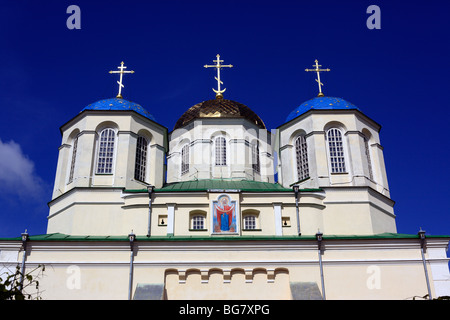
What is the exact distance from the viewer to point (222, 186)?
89.2 feet

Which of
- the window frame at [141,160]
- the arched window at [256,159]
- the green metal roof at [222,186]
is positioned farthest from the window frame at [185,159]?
the arched window at [256,159]

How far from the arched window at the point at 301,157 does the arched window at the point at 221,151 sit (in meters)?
4.94

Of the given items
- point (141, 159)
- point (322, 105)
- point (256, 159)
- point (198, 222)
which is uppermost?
point (322, 105)

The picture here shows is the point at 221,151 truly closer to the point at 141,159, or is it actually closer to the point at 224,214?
the point at 141,159

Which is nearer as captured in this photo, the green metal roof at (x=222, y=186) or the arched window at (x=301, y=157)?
the green metal roof at (x=222, y=186)

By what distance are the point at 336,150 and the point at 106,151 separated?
13.0 m

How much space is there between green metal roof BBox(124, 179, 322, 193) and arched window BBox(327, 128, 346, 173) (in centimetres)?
313

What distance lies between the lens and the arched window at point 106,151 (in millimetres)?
26625

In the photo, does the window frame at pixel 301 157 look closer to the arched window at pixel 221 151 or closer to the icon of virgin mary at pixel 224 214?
the arched window at pixel 221 151

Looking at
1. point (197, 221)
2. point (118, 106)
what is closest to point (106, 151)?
point (118, 106)

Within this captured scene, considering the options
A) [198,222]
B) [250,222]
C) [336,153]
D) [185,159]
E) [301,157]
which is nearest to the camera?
[198,222]

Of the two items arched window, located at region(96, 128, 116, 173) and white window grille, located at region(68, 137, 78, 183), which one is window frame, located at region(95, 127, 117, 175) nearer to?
arched window, located at region(96, 128, 116, 173)

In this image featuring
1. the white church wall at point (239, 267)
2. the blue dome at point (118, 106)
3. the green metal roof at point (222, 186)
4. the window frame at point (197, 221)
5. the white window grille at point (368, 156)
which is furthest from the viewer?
the blue dome at point (118, 106)

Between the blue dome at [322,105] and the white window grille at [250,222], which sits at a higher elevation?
the blue dome at [322,105]
